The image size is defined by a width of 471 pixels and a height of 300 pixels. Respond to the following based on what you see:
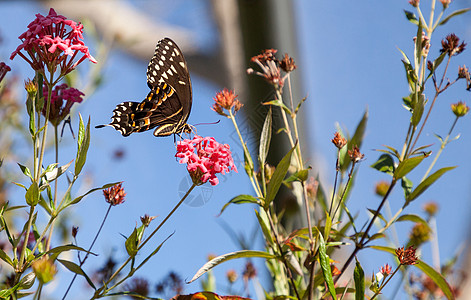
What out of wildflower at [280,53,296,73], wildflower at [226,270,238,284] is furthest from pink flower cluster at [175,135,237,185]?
wildflower at [226,270,238,284]

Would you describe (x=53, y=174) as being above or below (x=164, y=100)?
below

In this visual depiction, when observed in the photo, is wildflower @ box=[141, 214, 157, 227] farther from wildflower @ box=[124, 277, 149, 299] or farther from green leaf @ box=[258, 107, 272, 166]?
wildflower @ box=[124, 277, 149, 299]

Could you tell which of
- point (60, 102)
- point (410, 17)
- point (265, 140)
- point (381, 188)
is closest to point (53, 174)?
point (60, 102)

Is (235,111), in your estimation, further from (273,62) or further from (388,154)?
(388,154)

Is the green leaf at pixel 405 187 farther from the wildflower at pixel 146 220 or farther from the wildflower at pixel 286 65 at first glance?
the wildflower at pixel 146 220

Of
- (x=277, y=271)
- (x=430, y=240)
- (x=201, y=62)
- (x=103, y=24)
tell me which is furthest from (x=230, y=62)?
(x=277, y=271)

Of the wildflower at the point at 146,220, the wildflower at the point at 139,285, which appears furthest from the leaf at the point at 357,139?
the wildflower at the point at 139,285

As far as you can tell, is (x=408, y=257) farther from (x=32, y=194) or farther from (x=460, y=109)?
(x=32, y=194)
